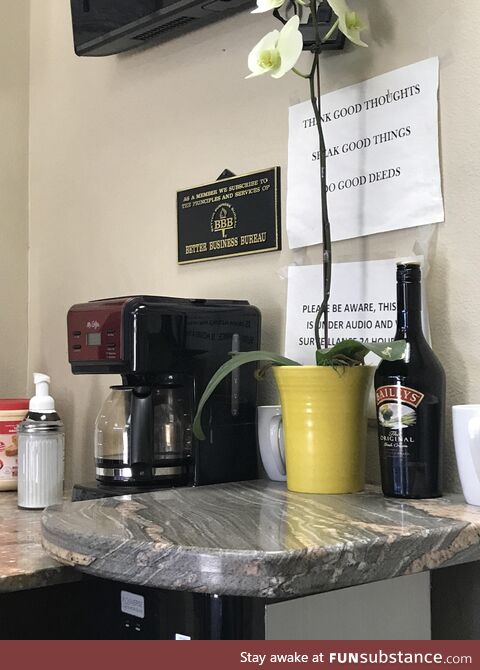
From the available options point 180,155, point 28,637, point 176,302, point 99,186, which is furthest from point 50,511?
point 99,186

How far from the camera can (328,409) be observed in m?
1.16

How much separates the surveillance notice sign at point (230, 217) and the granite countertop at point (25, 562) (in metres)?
0.62

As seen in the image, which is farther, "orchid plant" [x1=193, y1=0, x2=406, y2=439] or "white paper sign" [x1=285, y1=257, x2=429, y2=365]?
"white paper sign" [x1=285, y1=257, x2=429, y2=365]

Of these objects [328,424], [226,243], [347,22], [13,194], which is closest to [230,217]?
[226,243]

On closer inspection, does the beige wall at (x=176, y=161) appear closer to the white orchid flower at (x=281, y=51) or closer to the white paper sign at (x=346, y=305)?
the white paper sign at (x=346, y=305)

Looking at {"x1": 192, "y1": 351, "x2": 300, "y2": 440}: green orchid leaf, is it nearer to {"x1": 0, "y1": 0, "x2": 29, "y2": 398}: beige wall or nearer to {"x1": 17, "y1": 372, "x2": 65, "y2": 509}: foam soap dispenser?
{"x1": 17, "y1": 372, "x2": 65, "y2": 509}: foam soap dispenser

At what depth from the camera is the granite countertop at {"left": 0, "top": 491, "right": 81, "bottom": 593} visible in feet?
3.15

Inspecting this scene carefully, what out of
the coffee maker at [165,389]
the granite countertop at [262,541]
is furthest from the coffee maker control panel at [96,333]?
the granite countertop at [262,541]

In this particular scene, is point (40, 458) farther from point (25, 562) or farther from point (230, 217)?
point (230, 217)

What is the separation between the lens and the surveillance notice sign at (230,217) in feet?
4.90

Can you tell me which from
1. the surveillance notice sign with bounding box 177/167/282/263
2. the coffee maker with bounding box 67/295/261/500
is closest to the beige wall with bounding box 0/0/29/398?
the surveillance notice sign with bounding box 177/167/282/263

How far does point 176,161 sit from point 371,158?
1.80 feet

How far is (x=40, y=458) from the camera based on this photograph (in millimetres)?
1419

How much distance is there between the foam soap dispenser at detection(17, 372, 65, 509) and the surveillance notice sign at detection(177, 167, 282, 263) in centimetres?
44
